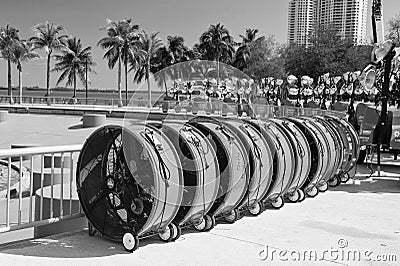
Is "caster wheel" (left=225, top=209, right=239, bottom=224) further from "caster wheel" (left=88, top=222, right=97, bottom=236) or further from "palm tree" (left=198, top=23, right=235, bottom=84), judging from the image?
"palm tree" (left=198, top=23, right=235, bottom=84)

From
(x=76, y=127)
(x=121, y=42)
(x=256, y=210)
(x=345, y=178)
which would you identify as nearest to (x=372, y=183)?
(x=345, y=178)

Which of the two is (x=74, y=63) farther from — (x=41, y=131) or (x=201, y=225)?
(x=201, y=225)

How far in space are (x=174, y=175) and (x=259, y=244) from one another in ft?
3.78

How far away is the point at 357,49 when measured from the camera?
3900 cm

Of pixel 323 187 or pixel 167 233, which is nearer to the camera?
pixel 167 233

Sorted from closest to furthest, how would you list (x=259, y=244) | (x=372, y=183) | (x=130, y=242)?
(x=130, y=242), (x=259, y=244), (x=372, y=183)

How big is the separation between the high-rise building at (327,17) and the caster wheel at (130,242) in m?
40.3

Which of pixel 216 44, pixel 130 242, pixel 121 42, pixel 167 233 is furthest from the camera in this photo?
pixel 216 44

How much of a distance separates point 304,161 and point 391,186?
2.95m

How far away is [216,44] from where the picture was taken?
58219 mm

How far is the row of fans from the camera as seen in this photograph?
14.9 ft

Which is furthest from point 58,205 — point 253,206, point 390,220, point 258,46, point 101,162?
point 258,46

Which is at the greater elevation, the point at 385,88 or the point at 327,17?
the point at 327,17

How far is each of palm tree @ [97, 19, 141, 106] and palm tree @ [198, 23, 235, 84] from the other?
10479mm
